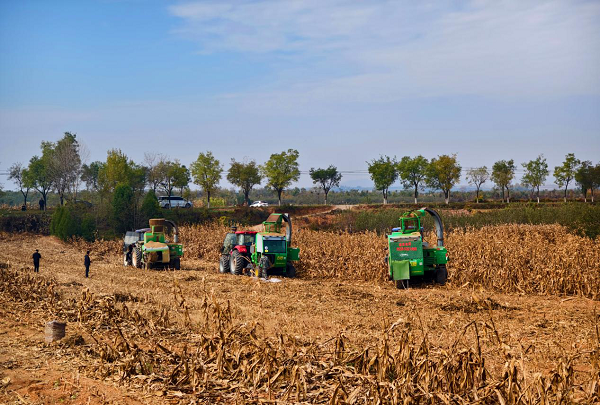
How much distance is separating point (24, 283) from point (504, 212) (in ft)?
109

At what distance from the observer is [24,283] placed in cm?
1525

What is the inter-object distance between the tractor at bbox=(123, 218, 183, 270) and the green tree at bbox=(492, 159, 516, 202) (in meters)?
54.2

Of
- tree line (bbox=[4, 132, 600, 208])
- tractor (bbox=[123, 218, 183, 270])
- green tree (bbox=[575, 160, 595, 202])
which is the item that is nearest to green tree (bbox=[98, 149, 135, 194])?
tree line (bbox=[4, 132, 600, 208])

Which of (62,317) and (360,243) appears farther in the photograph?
(360,243)

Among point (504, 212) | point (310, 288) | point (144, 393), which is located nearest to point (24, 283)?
point (310, 288)

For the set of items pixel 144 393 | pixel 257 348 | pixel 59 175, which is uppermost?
pixel 59 175

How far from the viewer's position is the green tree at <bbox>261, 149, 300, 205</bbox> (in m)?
61.9

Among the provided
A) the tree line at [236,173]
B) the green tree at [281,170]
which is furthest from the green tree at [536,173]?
the green tree at [281,170]

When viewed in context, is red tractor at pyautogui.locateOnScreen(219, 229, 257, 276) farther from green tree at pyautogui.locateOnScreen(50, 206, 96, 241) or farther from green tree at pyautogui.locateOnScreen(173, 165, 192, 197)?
green tree at pyautogui.locateOnScreen(173, 165, 192, 197)

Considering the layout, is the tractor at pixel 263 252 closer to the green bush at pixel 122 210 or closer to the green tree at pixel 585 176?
the green bush at pixel 122 210

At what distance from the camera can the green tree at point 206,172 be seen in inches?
2372

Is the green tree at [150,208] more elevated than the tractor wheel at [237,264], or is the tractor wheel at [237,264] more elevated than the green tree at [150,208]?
the green tree at [150,208]

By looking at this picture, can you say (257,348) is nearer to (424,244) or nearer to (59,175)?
(424,244)

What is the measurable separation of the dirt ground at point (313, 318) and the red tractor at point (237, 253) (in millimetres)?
820
